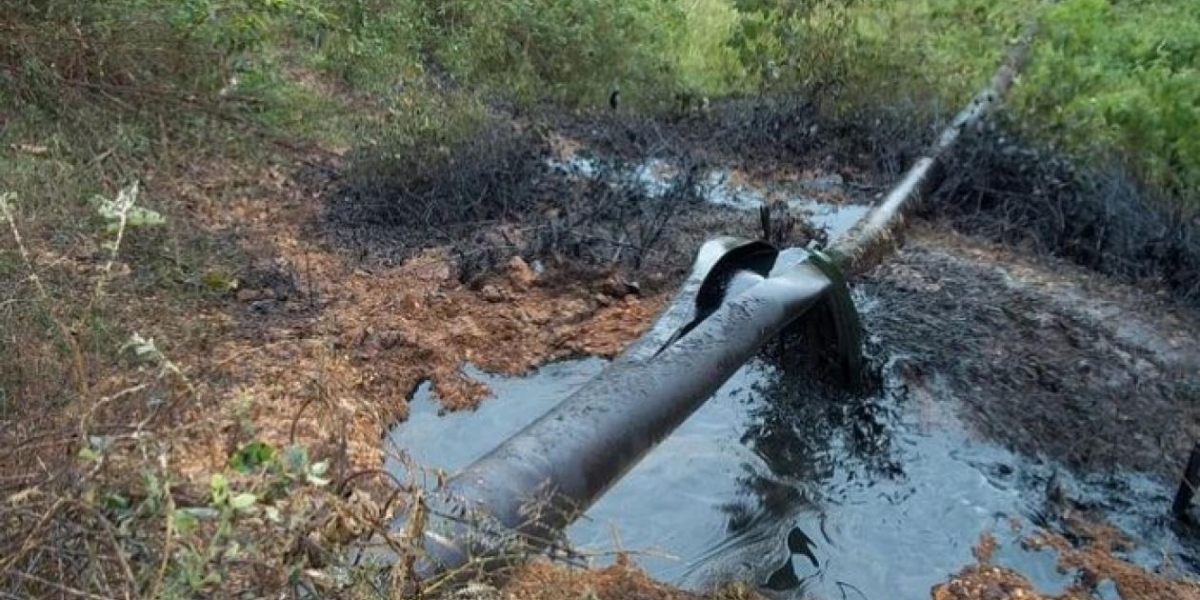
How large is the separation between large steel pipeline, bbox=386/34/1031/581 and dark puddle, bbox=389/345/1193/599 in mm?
394

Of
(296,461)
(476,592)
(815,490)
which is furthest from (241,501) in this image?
(815,490)

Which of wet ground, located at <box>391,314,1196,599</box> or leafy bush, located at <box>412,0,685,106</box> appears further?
leafy bush, located at <box>412,0,685,106</box>

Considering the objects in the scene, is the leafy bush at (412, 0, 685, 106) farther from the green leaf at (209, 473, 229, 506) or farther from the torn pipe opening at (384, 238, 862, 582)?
the green leaf at (209, 473, 229, 506)

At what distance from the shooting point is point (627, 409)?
3180 mm

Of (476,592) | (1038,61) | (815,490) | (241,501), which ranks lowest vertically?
(815,490)

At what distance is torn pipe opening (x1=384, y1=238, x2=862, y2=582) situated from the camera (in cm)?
240

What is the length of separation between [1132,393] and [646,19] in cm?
429

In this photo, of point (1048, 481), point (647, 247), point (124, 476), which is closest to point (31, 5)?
point (647, 247)

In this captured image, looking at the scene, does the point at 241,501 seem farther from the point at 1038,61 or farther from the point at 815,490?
the point at 1038,61

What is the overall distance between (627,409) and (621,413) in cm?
3

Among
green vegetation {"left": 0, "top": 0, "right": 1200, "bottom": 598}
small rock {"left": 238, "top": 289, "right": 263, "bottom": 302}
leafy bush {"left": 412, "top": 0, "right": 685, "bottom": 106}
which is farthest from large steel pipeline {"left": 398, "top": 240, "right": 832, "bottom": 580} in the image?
leafy bush {"left": 412, "top": 0, "right": 685, "bottom": 106}

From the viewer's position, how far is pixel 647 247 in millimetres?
5289

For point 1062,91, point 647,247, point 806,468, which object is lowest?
point 806,468

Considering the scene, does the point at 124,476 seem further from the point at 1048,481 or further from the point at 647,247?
the point at 647,247
